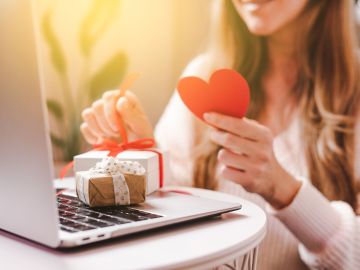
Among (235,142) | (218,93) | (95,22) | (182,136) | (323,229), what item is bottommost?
(323,229)

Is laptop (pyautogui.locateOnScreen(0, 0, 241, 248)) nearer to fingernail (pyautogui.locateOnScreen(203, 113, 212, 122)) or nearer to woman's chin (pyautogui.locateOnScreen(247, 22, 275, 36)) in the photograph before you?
fingernail (pyautogui.locateOnScreen(203, 113, 212, 122))

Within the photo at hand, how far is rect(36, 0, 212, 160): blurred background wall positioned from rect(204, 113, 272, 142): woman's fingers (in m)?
0.55

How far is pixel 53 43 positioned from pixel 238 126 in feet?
2.63

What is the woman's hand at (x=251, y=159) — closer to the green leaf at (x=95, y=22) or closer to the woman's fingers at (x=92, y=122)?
the woman's fingers at (x=92, y=122)

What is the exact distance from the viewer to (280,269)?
114 centimetres

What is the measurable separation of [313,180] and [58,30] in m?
0.89

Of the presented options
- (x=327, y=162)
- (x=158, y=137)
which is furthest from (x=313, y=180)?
(x=158, y=137)

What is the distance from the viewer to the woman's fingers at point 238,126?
2.71 feet

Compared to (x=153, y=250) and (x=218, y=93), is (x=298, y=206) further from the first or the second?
(x=153, y=250)

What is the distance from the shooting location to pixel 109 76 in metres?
1.46

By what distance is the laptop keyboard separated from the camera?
23.9 inches

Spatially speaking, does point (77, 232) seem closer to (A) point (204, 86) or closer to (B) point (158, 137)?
(A) point (204, 86)

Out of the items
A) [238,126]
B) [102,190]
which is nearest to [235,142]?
[238,126]

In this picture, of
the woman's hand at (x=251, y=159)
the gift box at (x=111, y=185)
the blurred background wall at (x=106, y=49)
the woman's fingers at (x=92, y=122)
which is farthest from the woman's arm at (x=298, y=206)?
the blurred background wall at (x=106, y=49)
